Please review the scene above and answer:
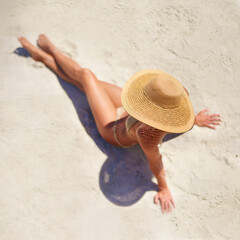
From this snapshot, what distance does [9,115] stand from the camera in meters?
2.69

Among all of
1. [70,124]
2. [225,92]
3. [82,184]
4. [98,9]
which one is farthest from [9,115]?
[225,92]

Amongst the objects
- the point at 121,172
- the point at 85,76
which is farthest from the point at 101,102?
the point at 121,172

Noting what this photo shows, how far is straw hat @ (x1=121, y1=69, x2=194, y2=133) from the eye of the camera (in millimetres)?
1591

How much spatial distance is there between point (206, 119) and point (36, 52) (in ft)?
7.27

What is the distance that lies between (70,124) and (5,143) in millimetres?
685

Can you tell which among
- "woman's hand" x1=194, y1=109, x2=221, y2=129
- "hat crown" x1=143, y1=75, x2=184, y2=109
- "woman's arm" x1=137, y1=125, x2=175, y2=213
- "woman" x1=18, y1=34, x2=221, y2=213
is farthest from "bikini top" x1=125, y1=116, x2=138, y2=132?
"woman's hand" x1=194, y1=109, x2=221, y2=129

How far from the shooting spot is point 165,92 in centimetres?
157

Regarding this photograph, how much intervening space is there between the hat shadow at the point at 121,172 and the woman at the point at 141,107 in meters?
0.14

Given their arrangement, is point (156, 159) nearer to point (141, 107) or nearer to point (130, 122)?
point (130, 122)

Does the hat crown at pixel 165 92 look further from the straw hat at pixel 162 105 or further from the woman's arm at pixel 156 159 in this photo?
the woman's arm at pixel 156 159

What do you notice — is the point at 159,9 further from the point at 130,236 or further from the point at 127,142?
the point at 130,236

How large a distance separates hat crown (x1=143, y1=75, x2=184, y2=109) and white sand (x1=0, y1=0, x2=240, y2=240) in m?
1.21

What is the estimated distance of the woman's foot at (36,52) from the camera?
120 inches

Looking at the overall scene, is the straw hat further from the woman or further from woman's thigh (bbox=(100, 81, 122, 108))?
woman's thigh (bbox=(100, 81, 122, 108))
